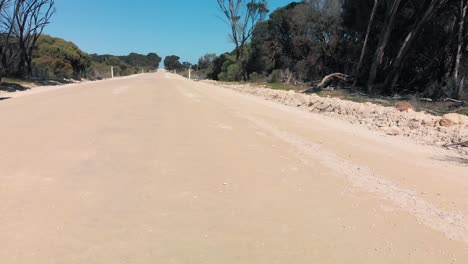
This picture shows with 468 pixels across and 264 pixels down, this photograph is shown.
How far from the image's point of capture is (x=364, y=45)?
22906 millimetres

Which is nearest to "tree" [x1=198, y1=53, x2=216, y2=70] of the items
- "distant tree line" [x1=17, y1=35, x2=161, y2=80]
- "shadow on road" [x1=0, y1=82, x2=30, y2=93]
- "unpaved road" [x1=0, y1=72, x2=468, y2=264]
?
"distant tree line" [x1=17, y1=35, x2=161, y2=80]

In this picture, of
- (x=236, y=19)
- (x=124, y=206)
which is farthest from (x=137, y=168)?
(x=236, y=19)

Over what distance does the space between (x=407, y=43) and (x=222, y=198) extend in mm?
17458

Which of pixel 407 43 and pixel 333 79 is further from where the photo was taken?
pixel 333 79

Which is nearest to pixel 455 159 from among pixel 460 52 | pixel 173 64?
pixel 460 52

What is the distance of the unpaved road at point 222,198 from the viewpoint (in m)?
3.83

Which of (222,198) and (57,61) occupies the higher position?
(57,61)

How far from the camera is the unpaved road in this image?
3.83 m

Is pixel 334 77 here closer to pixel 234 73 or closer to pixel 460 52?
pixel 460 52

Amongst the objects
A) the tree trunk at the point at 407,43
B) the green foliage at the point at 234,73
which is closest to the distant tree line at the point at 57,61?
the green foliage at the point at 234,73

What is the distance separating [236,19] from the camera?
43656 mm

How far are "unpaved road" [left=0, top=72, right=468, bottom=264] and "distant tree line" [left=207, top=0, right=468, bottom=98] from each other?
41.2 feet

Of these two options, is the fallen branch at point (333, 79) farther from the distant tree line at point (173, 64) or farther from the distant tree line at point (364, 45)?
the distant tree line at point (173, 64)

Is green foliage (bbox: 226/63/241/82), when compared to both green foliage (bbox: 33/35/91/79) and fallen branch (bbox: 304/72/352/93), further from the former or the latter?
fallen branch (bbox: 304/72/352/93)
